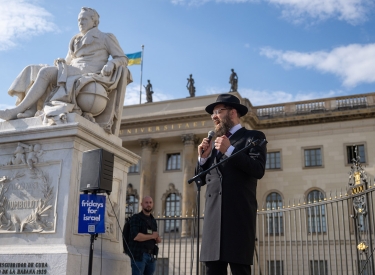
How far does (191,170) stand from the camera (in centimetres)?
3484

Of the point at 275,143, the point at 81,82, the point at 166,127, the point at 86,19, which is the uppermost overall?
the point at 166,127

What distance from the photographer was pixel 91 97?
6035mm

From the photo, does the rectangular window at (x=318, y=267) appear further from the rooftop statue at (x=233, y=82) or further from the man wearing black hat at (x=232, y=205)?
the rooftop statue at (x=233, y=82)

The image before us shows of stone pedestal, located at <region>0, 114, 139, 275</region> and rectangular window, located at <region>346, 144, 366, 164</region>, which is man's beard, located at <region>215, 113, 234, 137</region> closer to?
stone pedestal, located at <region>0, 114, 139, 275</region>

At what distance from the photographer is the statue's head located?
21.8ft

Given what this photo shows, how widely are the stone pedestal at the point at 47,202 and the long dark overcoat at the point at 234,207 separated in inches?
67.6

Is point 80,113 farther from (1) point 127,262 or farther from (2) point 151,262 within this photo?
(2) point 151,262

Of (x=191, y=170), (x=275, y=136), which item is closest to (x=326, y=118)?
(x=275, y=136)

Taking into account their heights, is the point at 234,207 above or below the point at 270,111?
below

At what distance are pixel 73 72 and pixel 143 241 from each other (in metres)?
2.56

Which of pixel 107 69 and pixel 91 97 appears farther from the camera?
pixel 107 69

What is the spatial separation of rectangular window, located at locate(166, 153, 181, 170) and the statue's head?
29963 millimetres

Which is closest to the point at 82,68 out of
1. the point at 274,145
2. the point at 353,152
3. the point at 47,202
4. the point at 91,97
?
the point at 91,97

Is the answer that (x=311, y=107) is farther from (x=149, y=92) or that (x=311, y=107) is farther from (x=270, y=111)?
(x=149, y=92)
